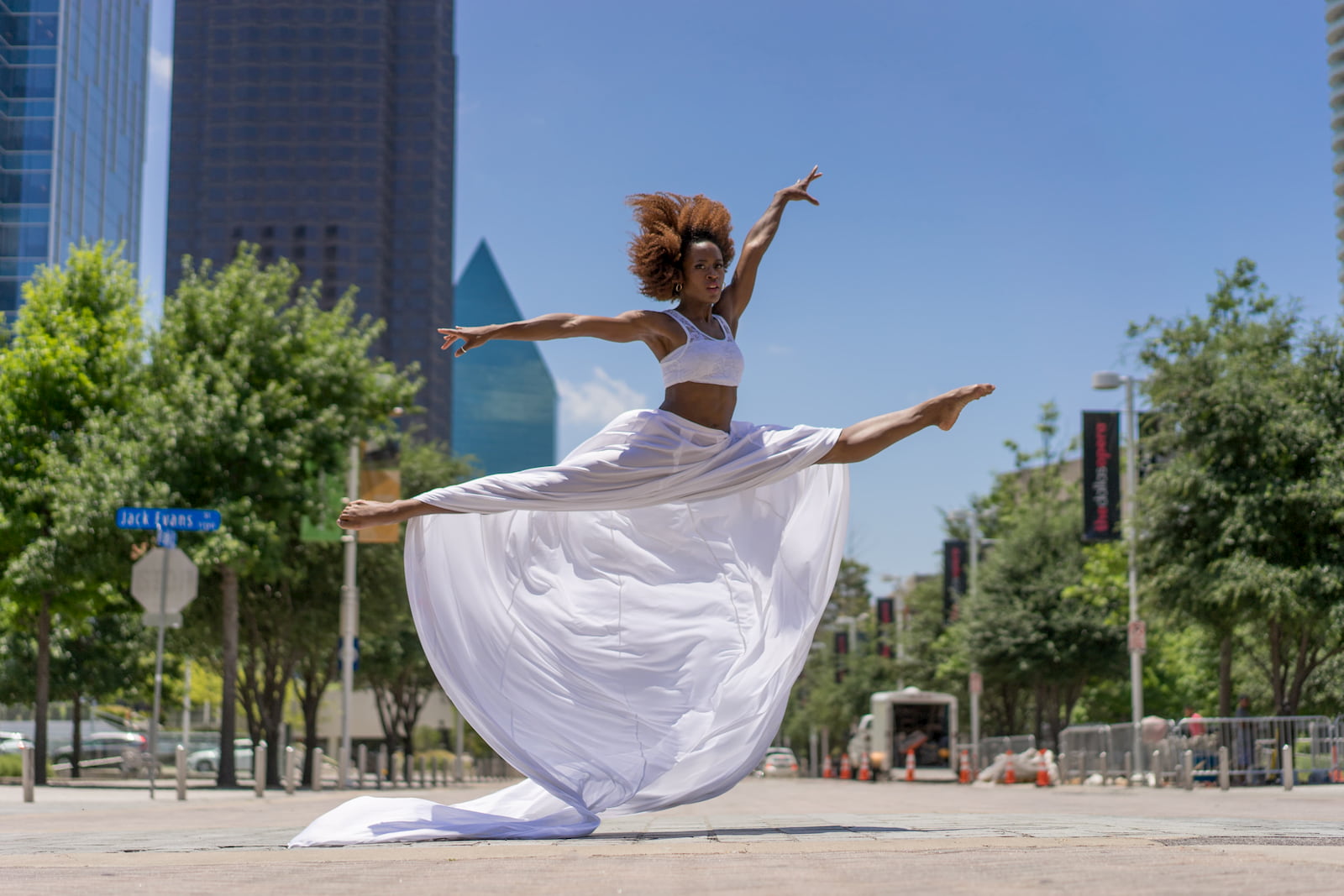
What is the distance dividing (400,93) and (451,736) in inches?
3689

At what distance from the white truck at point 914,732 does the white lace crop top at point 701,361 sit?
4013cm

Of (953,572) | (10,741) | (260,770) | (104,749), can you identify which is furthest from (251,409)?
(953,572)

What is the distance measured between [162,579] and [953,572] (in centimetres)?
3594

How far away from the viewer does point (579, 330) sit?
8.00 m

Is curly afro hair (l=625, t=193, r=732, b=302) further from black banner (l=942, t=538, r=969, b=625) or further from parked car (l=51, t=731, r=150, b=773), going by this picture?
black banner (l=942, t=538, r=969, b=625)

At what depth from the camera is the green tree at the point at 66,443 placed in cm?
2712

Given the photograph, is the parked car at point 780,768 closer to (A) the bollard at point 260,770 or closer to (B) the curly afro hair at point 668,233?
(A) the bollard at point 260,770

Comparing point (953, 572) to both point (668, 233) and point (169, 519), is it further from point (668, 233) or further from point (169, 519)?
point (668, 233)

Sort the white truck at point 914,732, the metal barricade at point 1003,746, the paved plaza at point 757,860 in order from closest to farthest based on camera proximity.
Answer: the paved plaza at point 757,860
the metal barricade at point 1003,746
the white truck at point 914,732

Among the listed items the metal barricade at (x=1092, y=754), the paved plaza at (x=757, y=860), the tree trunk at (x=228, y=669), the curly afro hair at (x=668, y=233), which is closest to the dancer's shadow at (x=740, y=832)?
the paved plaza at (x=757, y=860)

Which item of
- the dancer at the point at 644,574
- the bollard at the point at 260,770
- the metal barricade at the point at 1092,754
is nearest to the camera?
the dancer at the point at 644,574

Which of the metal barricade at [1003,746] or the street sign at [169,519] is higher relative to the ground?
the street sign at [169,519]

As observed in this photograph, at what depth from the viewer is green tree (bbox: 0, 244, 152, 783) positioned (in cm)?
2712

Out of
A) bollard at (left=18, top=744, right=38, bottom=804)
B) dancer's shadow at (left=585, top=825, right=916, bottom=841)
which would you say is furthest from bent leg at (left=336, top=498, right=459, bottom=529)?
bollard at (left=18, top=744, right=38, bottom=804)
